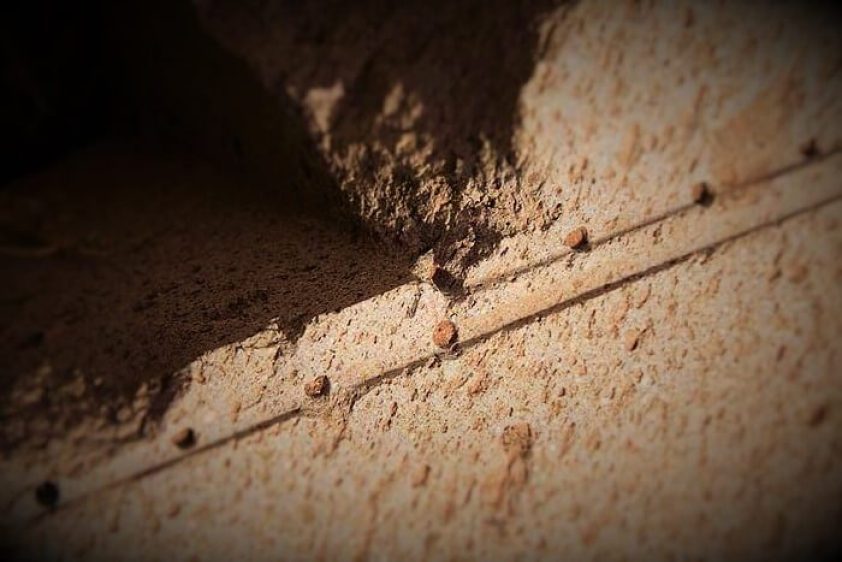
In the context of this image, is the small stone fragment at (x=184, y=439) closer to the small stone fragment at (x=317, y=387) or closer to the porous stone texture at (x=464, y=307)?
the porous stone texture at (x=464, y=307)

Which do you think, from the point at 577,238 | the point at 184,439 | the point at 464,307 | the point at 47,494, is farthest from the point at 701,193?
the point at 47,494

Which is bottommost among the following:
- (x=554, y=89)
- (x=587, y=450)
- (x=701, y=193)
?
(x=587, y=450)

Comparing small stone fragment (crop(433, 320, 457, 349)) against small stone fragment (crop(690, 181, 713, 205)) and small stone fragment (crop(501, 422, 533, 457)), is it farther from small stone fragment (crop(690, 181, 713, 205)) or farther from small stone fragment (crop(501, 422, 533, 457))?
small stone fragment (crop(690, 181, 713, 205))

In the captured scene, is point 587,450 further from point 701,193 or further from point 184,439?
point 184,439

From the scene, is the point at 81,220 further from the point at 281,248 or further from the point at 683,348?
the point at 683,348

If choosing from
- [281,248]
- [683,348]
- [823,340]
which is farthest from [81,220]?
[823,340]

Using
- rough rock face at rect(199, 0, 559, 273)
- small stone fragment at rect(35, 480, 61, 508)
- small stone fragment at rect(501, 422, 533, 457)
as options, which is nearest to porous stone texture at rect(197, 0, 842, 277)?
rough rock face at rect(199, 0, 559, 273)
